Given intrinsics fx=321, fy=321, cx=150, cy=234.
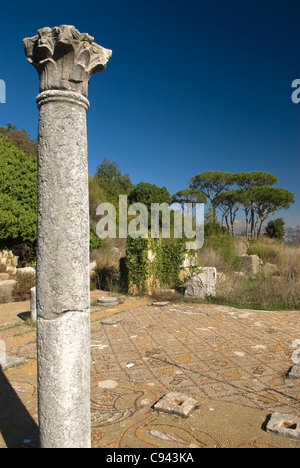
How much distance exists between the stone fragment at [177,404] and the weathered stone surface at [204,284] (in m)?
5.23

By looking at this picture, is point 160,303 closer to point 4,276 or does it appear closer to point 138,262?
point 138,262

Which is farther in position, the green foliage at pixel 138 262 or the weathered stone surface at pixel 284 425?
the green foliage at pixel 138 262

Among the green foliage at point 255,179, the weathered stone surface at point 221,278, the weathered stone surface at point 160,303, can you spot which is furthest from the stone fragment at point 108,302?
the green foliage at point 255,179

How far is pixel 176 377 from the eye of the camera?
13.1 ft

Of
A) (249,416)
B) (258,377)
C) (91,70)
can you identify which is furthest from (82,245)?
(258,377)

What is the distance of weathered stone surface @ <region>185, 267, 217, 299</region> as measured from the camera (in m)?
8.59

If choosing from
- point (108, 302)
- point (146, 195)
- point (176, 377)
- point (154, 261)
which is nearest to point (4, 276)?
point (108, 302)

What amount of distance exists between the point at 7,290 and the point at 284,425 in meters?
7.72

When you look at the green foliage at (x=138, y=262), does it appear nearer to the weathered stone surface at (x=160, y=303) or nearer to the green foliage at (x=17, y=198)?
the weathered stone surface at (x=160, y=303)

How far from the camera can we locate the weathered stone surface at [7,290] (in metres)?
8.63

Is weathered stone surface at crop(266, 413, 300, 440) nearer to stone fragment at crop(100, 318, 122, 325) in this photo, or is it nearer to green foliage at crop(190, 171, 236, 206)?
stone fragment at crop(100, 318, 122, 325)

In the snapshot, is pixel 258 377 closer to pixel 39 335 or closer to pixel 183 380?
pixel 183 380

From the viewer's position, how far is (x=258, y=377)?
3975 mm

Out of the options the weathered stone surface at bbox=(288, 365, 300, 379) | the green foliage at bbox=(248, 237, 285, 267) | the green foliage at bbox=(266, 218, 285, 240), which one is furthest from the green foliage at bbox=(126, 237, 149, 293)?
the green foliage at bbox=(266, 218, 285, 240)
